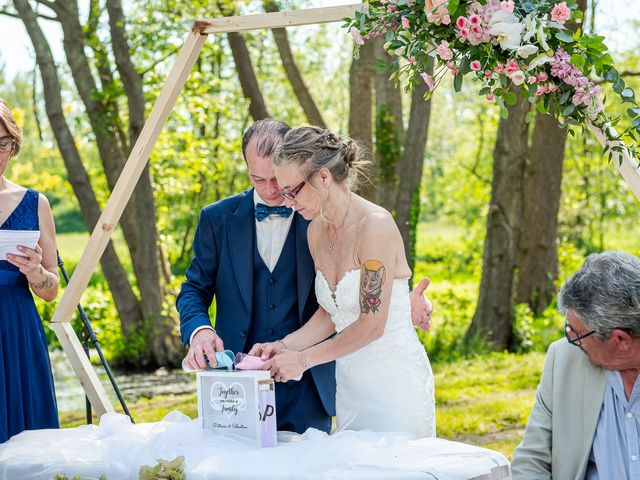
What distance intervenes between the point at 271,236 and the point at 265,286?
0.20 m

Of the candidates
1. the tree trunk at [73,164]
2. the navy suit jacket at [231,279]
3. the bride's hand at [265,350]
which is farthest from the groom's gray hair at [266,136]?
the tree trunk at [73,164]

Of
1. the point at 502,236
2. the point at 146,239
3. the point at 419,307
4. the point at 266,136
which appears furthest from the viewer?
the point at 146,239

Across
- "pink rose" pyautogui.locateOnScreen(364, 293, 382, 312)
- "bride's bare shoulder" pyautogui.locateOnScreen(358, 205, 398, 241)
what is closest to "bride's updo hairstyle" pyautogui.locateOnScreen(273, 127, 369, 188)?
"bride's bare shoulder" pyautogui.locateOnScreen(358, 205, 398, 241)

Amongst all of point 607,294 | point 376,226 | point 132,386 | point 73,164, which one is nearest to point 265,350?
point 376,226

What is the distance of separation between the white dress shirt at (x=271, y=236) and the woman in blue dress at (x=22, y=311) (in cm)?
92

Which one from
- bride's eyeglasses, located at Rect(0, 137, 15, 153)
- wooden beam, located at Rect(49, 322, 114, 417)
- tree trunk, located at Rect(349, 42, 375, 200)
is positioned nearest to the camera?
bride's eyeglasses, located at Rect(0, 137, 15, 153)

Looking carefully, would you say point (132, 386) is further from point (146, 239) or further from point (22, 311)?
point (22, 311)

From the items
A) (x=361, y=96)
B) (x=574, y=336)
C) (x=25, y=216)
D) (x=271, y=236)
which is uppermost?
(x=361, y=96)

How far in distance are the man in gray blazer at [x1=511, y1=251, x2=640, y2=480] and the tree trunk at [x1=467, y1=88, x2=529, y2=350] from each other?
25.0 ft

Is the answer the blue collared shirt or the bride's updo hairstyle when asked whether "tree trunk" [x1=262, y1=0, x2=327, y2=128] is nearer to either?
the bride's updo hairstyle

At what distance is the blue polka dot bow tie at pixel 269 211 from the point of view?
11.4 feet

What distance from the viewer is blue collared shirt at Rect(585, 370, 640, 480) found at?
274cm

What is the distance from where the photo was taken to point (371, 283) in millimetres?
3031

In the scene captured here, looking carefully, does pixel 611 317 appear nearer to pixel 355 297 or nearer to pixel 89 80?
pixel 355 297
